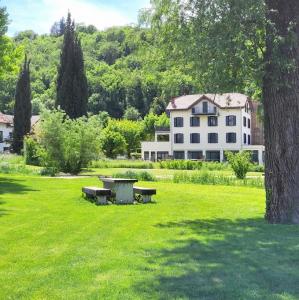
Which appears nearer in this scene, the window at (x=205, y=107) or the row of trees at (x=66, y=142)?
the row of trees at (x=66, y=142)

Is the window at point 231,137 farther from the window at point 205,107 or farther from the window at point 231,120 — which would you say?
the window at point 205,107

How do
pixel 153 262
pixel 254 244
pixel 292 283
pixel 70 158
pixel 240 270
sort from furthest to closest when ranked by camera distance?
pixel 70 158 < pixel 254 244 < pixel 153 262 < pixel 240 270 < pixel 292 283

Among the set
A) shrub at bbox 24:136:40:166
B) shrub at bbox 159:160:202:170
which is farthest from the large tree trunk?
shrub at bbox 24:136:40:166

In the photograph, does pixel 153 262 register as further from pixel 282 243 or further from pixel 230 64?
pixel 230 64

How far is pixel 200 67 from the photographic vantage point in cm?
1238

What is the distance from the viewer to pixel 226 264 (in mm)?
7805

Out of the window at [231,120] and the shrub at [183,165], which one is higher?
the window at [231,120]

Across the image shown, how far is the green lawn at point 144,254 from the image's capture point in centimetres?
654

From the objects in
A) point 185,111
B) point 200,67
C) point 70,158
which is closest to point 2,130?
point 185,111

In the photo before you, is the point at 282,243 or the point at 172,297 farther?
the point at 282,243

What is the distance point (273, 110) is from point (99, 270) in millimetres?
6358

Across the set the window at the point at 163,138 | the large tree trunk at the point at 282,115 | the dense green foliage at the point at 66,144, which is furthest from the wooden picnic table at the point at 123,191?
the window at the point at 163,138

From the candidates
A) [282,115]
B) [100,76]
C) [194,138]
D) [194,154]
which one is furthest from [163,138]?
[282,115]

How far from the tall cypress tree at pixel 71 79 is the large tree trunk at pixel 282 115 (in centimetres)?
5691
